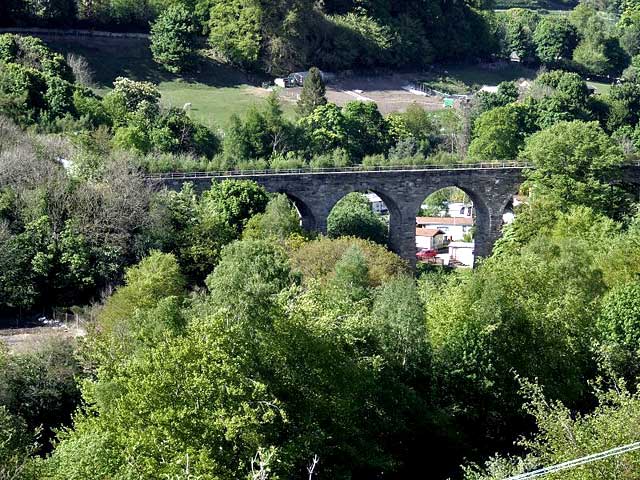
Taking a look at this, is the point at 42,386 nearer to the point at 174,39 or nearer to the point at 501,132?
the point at 501,132

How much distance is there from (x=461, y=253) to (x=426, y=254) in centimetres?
189

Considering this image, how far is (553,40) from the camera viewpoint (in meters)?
98.0

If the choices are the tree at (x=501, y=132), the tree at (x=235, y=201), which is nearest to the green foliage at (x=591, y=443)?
the tree at (x=235, y=201)

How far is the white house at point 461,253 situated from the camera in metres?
62.1

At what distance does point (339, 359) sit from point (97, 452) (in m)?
6.61

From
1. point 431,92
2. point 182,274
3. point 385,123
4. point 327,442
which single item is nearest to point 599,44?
point 431,92

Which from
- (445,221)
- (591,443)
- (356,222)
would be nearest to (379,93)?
(445,221)

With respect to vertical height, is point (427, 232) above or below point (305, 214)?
below

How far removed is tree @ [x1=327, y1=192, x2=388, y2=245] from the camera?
180ft

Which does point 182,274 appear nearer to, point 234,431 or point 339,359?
point 339,359

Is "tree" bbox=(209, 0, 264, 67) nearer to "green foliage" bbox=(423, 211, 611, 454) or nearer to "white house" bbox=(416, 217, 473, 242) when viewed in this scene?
"white house" bbox=(416, 217, 473, 242)

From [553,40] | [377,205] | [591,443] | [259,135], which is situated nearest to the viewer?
[591,443]

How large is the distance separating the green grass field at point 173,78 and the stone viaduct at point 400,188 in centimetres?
1580

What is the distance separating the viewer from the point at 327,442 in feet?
87.7
